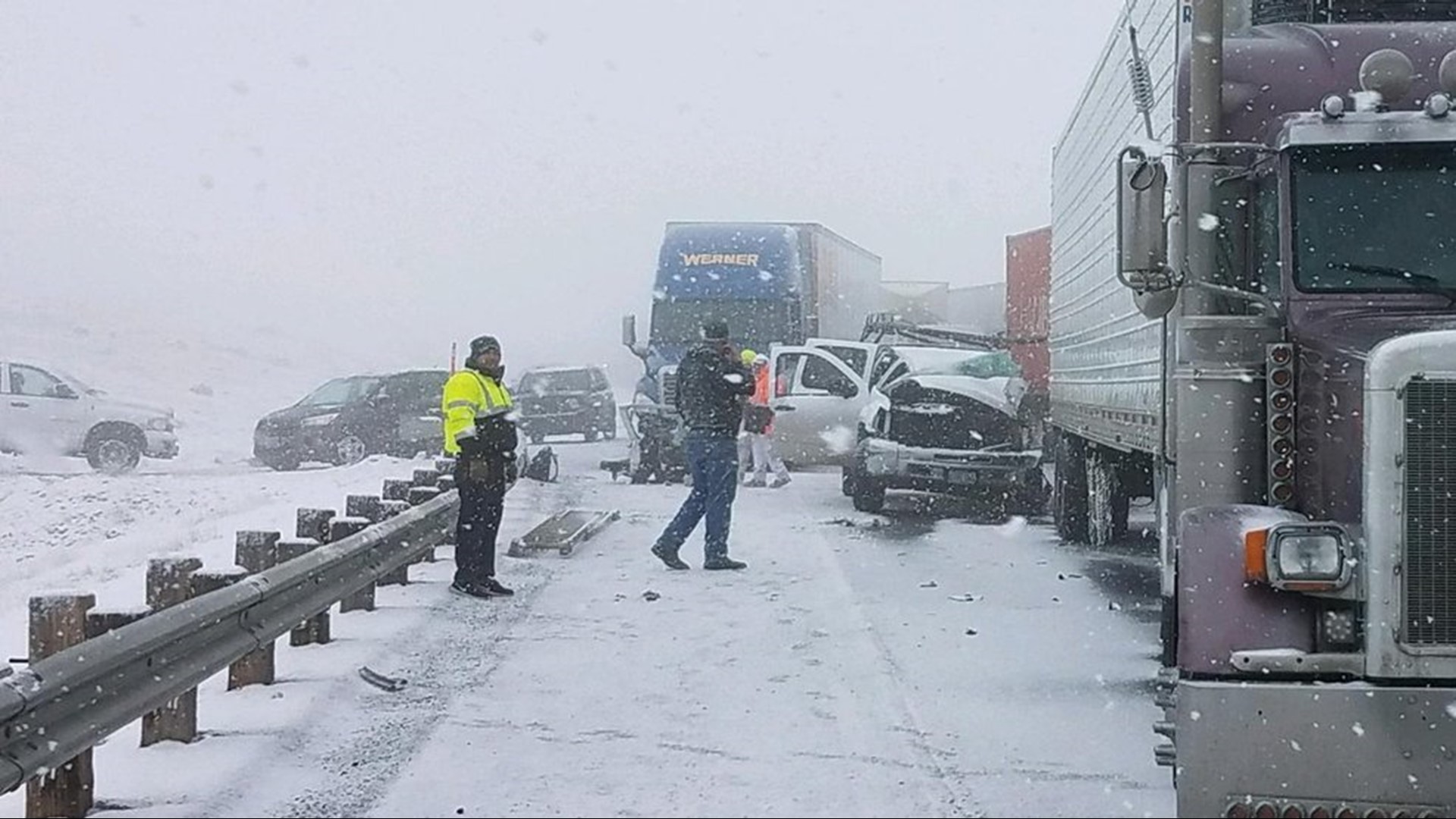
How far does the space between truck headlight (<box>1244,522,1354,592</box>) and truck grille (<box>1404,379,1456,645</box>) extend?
0.19 m

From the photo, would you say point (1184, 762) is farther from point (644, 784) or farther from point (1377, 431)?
point (644, 784)

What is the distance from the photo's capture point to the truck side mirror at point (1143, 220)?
20.4ft

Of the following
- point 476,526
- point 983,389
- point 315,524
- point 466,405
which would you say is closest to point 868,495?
point 983,389

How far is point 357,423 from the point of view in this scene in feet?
87.8

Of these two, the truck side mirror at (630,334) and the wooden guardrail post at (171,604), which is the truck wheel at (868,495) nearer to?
the truck side mirror at (630,334)

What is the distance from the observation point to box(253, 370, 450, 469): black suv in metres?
26.3

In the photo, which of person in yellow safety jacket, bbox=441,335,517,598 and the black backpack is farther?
the black backpack

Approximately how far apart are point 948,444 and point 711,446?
198 inches

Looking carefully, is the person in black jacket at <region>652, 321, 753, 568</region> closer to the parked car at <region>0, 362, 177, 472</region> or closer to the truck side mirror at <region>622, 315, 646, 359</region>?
the truck side mirror at <region>622, 315, 646, 359</region>

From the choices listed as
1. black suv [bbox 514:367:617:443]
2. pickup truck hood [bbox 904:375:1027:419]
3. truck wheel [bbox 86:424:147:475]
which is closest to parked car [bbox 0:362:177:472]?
truck wheel [bbox 86:424:147:475]

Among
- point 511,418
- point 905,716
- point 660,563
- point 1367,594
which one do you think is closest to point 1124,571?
point 660,563

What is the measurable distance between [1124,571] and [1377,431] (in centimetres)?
783

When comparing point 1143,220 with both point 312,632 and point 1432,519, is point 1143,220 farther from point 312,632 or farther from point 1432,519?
point 312,632

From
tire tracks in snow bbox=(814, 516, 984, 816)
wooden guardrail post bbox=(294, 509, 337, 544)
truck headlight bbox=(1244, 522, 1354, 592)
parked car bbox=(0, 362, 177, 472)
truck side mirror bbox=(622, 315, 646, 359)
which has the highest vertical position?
truck side mirror bbox=(622, 315, 646, 359)
